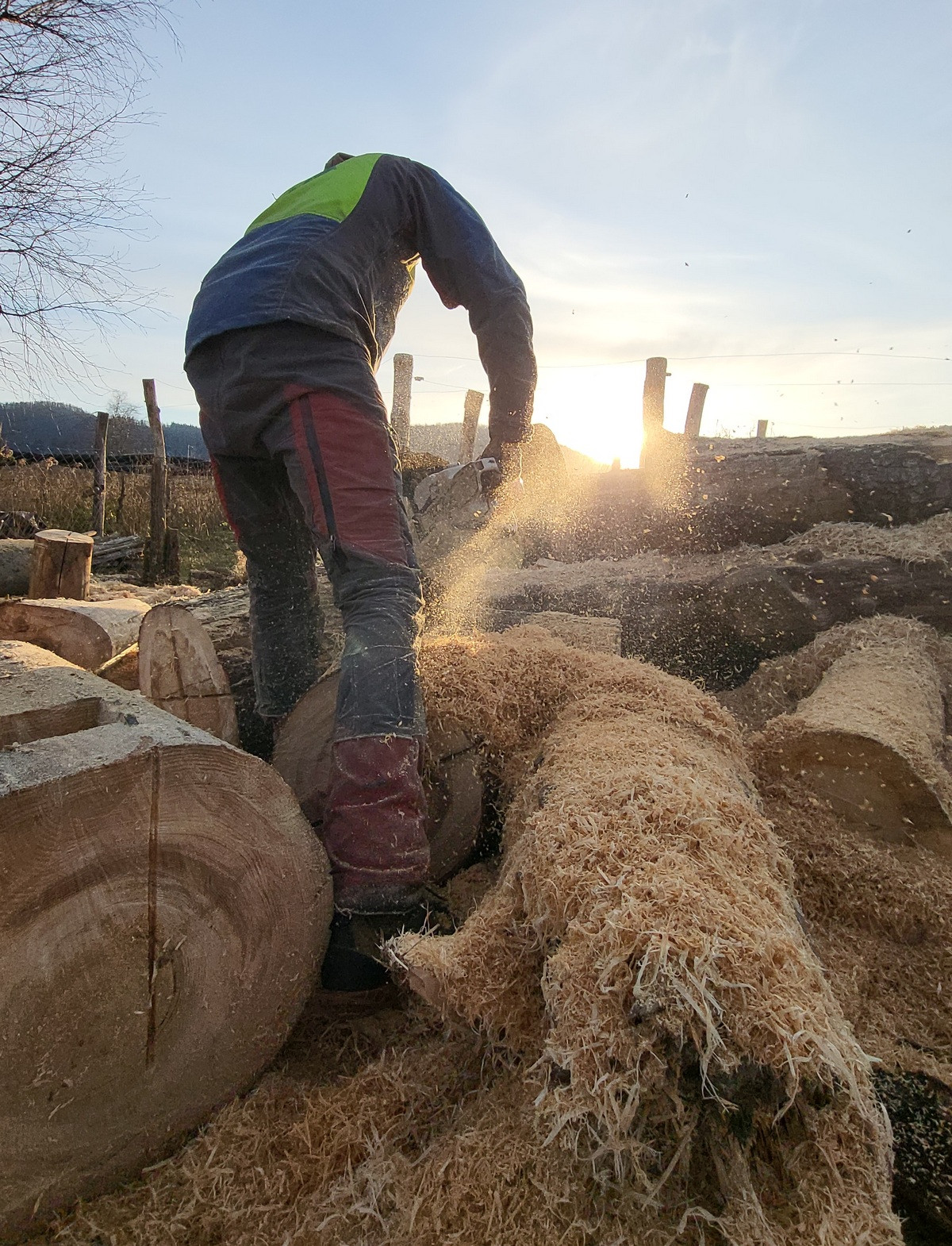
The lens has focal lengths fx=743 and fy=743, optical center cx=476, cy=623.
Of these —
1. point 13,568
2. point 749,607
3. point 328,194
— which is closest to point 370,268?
point 328,194

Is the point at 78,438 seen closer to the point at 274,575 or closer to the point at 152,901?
the point at 274,575

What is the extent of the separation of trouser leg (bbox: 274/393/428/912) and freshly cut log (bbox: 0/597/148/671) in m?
2.78

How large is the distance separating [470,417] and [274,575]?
12.8 m

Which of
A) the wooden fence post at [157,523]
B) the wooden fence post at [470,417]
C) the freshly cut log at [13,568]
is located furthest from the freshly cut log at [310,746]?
the wooden fence post at [470,417]

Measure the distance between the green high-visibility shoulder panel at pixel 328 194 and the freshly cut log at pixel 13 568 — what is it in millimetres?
6555

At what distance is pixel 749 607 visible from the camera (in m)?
3.84

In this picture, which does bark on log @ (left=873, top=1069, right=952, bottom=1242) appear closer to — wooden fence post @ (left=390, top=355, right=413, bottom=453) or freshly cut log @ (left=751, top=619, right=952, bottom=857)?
freshly cut log @ (left=751, top=619, right=952, bottom=857)

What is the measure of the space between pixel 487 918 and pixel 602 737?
0.63 metres

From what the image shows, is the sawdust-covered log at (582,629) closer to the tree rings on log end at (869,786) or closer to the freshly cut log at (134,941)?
the tree rings on log end at (869,786)

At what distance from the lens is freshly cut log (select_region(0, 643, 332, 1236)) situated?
45.5 inches

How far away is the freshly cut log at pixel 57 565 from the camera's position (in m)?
5.48

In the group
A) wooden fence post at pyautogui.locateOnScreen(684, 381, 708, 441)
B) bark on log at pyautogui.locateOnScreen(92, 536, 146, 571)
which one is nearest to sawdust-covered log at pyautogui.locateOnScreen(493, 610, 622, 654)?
bark on log at pyautogui.locateOnScreen(92, 536, 146, 571)

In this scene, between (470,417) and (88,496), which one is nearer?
(88,496)

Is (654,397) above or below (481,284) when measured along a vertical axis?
above
